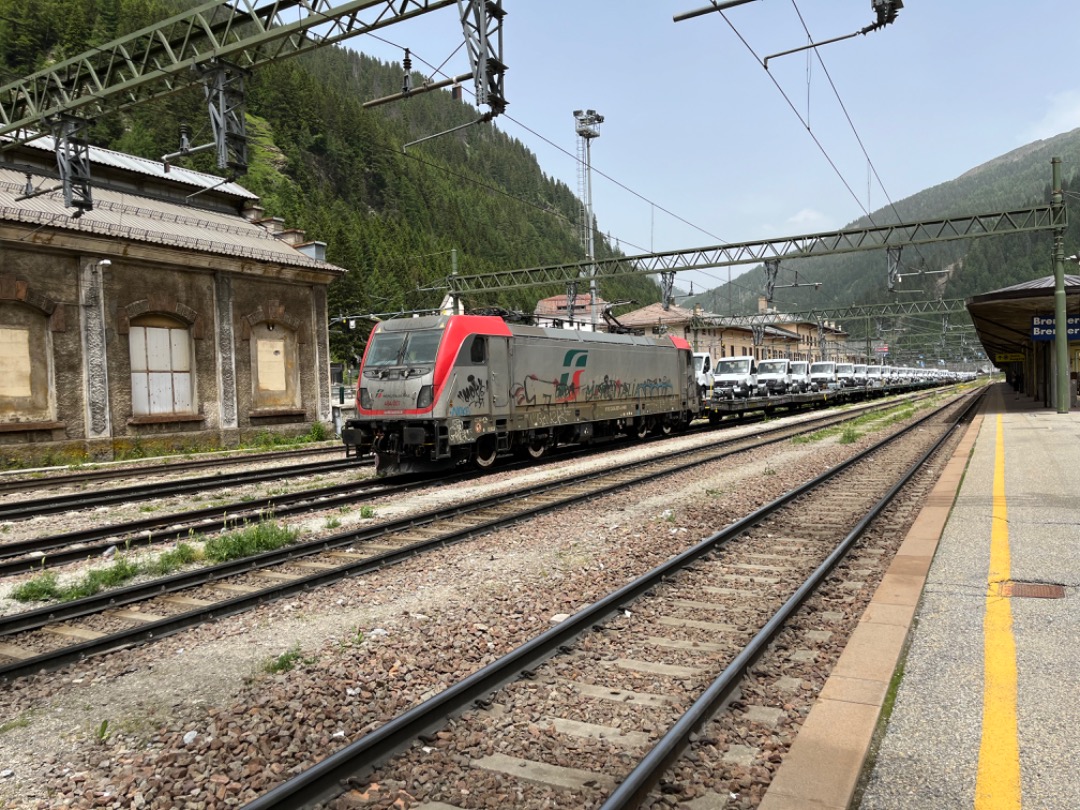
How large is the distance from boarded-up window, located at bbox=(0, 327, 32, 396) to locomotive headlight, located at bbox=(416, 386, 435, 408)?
40.8 feet

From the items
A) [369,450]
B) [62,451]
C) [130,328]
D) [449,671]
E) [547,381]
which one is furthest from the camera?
[130,328]

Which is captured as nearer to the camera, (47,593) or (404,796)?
(404,796)

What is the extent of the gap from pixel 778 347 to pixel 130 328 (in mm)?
77172

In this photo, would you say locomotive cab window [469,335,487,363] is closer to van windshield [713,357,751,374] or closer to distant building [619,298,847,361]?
van windshield [713,357,751,374]

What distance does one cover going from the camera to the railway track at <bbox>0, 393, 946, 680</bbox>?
5.74m

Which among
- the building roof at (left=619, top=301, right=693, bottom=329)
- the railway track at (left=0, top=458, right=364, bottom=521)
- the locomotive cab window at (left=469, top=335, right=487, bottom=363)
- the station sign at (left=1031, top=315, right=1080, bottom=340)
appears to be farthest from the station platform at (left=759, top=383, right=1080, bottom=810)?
the building roof at (left=619, top=301, right=693, bottom=329)

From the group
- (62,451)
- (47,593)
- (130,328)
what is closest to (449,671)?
(47,593)

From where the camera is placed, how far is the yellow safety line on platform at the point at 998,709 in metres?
3.16

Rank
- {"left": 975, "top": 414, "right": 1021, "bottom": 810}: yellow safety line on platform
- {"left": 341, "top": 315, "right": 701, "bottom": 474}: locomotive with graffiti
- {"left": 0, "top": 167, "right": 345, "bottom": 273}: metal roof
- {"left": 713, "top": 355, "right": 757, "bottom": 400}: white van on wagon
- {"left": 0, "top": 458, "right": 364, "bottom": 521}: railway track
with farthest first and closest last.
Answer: {"left": 713, "top": 355, "right": 757, "bottom": 400}: white van on wagon → {"left": 0, "top": 167, "right": 345, "bottom": 273}: metal roof → {"left": 341, "top": 315, "right": 701, "bottom": 474}: locomotive with graffiti → {"left": 0, "top": 458, "right": 364, "bottom": 521}: railway track → {"left": 975, "top": 414, "right": 1021, "bottom": 810}: yellow safety line on platform

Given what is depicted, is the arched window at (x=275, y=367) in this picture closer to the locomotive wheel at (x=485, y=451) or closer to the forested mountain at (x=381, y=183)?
the locomotive wheel at (x=485, y=451)

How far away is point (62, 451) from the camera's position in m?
20.3

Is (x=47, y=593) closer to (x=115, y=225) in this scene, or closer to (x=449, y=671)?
(x=449, y=671)

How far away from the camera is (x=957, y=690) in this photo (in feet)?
13.7

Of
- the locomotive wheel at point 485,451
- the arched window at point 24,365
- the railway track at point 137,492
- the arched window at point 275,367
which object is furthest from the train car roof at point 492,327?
the arched window at point 275,367
